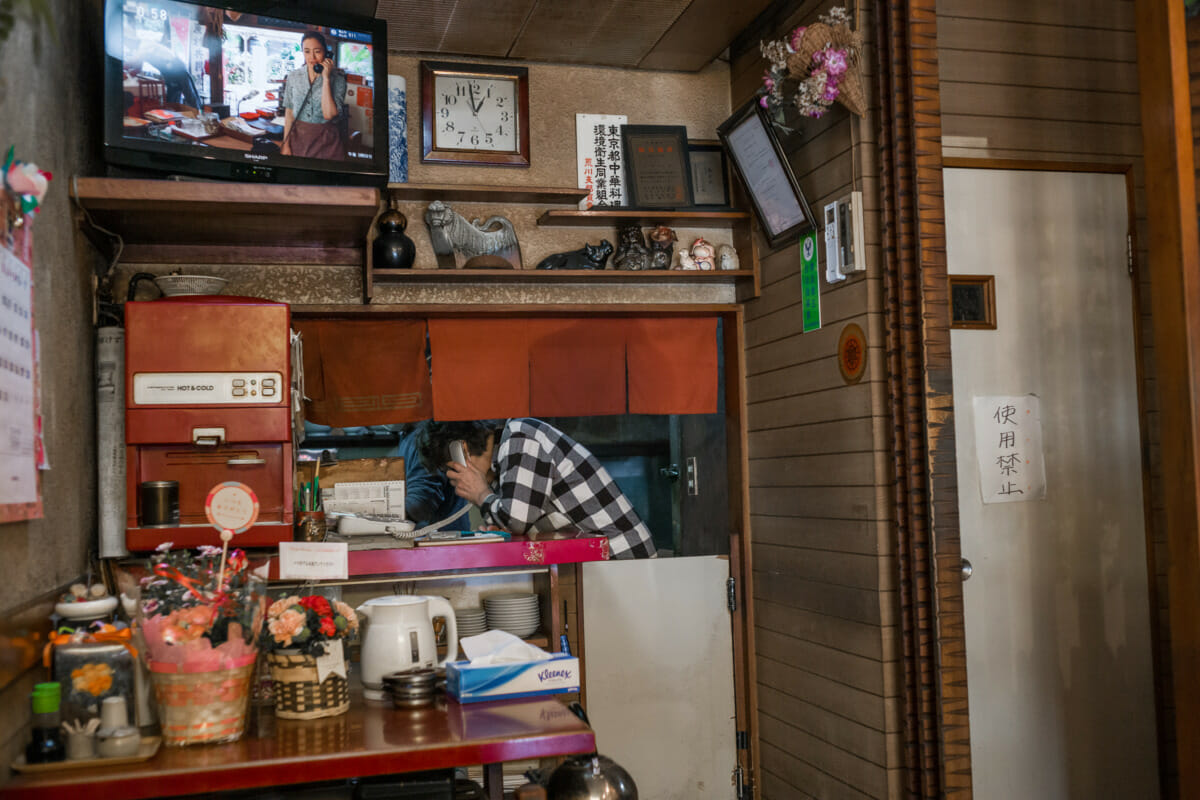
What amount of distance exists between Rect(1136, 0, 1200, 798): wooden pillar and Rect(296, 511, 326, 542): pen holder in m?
2.48

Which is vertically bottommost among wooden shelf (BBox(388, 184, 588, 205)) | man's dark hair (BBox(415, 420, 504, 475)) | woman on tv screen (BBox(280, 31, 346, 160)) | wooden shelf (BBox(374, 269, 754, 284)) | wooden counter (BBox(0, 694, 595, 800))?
wooden counter (BBox(0, 694, 595, 800))

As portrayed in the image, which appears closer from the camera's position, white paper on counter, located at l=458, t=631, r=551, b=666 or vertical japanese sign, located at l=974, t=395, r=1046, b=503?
white paper on counter, located at l=458, t=631, r=551, b=666

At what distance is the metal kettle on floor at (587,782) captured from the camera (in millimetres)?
2863

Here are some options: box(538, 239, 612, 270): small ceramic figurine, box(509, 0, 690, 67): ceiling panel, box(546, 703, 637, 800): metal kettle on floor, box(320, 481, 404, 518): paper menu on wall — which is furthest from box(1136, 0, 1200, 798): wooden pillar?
box(320, 481, 404, 518): paper menu on wall

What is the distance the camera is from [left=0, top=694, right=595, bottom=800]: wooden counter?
1.76 meters

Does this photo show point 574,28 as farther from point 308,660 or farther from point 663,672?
point 308,660

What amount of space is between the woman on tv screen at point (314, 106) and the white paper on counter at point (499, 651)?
176cm

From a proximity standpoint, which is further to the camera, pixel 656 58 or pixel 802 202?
pixel 656 58

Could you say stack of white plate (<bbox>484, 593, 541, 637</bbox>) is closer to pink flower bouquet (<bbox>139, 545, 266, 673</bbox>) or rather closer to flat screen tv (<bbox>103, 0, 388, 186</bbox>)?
flat screen tv (<bbox>103, 0, 388, 186</bbox>)

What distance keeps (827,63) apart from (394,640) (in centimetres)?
223

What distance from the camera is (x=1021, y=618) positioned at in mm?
3445

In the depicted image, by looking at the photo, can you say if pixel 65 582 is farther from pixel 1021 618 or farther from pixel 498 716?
pixel 1021 618

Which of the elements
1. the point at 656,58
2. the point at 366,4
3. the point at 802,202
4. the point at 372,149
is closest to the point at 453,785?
the point at 372,149

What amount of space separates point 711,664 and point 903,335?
5.68 ft
